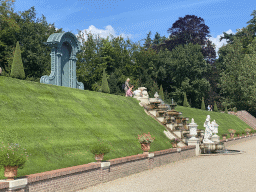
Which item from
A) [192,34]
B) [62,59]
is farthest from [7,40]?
[192,34]

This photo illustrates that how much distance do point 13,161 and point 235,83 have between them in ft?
212

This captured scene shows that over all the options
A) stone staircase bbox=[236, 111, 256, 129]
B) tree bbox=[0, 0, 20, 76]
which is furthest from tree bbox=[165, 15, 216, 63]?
tree bbox=[0, 0, 20, 76]

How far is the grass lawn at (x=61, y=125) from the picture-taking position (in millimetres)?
12156

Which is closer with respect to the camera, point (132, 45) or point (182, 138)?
point (182, 138)

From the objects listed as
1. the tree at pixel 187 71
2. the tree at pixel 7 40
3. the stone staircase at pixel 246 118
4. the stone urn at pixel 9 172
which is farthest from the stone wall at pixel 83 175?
the stone staircase at pixel 246 118

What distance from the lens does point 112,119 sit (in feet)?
66.5

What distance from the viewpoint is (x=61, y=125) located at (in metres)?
15.1

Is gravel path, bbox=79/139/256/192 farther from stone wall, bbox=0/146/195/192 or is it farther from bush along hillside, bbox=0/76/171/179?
bush along hillside, bbox=0/76/171/179

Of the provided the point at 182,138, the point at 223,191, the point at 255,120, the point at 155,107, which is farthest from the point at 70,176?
the point at 255,120

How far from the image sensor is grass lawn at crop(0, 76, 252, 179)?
12.2 meters

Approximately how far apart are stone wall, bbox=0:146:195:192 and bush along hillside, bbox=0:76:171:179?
1.26 metres

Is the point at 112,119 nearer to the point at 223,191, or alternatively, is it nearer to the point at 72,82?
the point at 72,82

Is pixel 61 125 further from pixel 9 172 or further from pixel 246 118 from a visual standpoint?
pixel 246 118

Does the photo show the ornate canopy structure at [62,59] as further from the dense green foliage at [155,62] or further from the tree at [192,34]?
the tree at [192,34]
